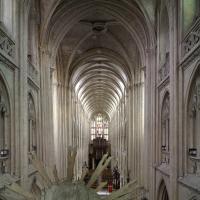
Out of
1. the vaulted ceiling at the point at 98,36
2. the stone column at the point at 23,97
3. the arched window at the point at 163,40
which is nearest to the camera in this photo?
the stone column at the point at 23,97

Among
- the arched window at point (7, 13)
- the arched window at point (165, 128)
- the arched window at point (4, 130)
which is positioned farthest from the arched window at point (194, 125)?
the arched window at point (7, 13)

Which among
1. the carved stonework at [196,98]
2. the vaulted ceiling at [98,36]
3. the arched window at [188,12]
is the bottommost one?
the carved stonework at [196,98]

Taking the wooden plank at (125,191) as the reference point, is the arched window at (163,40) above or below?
above

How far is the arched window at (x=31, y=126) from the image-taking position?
15.6 m

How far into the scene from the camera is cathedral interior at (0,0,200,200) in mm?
11727

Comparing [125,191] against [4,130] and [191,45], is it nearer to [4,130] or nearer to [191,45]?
[191,45]

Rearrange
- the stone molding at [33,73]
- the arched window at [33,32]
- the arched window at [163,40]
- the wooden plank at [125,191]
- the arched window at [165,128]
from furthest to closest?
the arched window at [33,32] < the arched window at [163,40] < the stone molding at [33,73] < the arched window at [165,128] < the wooden plank at [125,191]

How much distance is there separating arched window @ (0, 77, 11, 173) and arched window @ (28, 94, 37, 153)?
3135mm

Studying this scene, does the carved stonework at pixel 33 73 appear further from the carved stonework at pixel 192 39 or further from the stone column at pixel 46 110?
the carved stonework at pixel 192 39

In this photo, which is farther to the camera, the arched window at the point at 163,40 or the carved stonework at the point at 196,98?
the arched window at the point at 163,40

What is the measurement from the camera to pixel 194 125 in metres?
11.6

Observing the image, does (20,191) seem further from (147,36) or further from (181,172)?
(147,36)

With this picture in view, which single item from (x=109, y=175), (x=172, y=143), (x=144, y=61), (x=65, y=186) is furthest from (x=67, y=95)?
(x=65, y=186)

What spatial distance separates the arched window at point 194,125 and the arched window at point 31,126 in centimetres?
686
